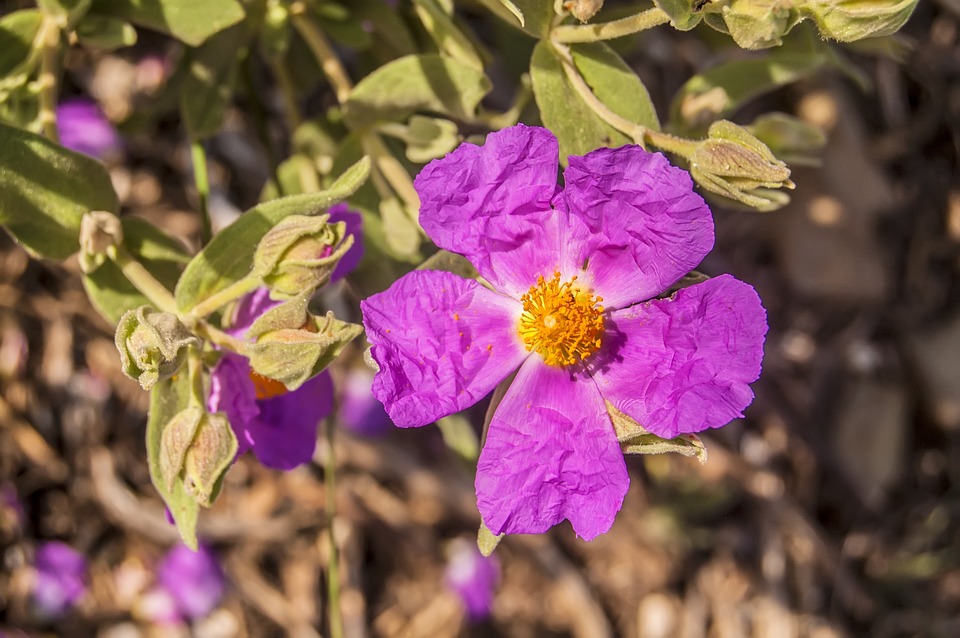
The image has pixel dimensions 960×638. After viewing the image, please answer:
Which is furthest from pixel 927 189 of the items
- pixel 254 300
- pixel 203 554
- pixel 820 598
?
pixel 203 554

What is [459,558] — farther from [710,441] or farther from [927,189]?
[927,189]

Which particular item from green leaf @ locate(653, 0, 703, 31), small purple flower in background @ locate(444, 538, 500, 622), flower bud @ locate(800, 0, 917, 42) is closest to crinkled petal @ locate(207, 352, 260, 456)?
green leaf @ locate(653, 0, 703, 31)

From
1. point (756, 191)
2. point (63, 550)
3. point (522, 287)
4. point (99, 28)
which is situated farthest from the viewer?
point (63, 550)

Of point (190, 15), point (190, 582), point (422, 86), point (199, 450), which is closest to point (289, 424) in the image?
point (199, 450)

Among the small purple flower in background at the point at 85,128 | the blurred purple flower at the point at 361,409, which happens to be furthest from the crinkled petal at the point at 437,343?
the small purple flower in background at the point at 85,128

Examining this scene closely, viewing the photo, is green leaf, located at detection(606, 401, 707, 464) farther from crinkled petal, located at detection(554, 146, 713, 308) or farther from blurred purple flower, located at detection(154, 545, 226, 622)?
blurred purple flower, located at detection(154, 545, 226, 622)

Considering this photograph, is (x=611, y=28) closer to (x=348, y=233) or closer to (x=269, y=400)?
(x=348, y=233)
